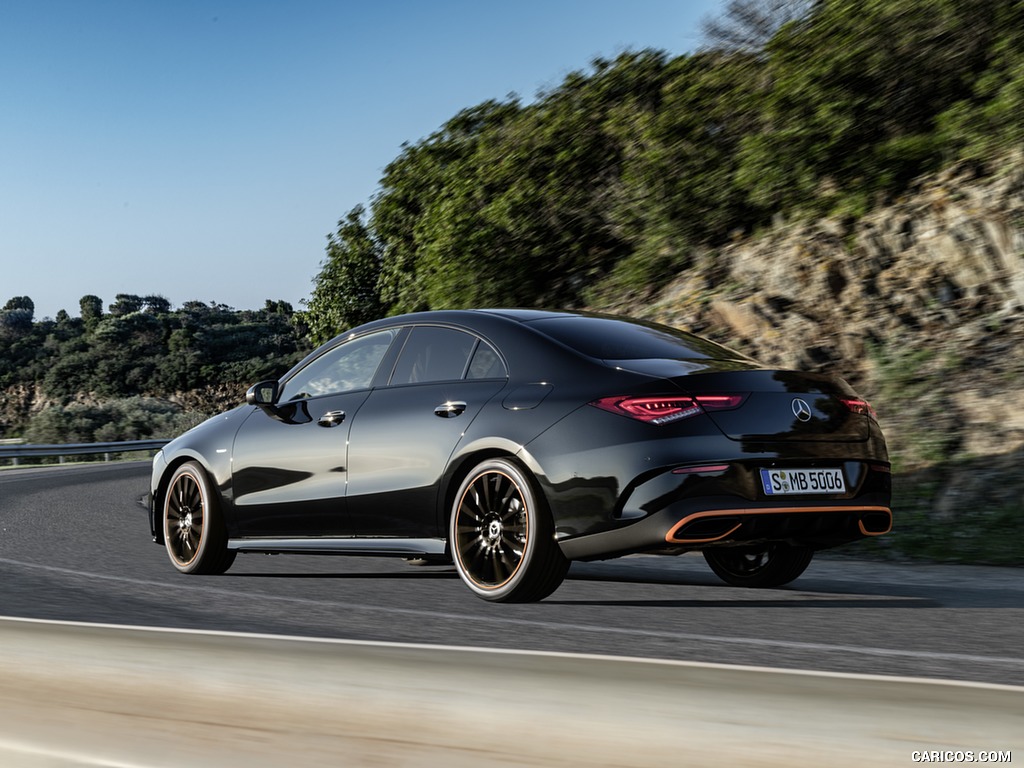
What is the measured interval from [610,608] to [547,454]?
894 millimetres

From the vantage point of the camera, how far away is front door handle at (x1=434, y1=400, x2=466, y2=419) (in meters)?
6.30

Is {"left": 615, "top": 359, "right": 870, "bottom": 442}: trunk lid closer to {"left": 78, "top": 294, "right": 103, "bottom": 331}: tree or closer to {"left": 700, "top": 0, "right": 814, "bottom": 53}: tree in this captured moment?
{"left": 700, "top": 0, "right": 814, "bottom": 53}: tree

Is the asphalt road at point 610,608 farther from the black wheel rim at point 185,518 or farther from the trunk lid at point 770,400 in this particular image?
the trunk lid at point 770,400

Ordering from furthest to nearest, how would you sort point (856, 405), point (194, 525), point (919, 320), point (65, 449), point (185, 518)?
point (65, 449) < point (919, 320) < point (185, 518) < point (194, 525) < point (856, 405)

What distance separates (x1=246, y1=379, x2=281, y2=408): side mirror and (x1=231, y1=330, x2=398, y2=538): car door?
0.04m

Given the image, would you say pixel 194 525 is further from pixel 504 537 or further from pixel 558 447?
pixel 558 447

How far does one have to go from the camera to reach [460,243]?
730 inches

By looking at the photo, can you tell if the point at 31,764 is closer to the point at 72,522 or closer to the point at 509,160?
the point at 72,522

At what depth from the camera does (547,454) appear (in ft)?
18.9

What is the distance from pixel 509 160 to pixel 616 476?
14.7 metres

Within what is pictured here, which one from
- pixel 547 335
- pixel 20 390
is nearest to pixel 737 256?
pixel 547 335

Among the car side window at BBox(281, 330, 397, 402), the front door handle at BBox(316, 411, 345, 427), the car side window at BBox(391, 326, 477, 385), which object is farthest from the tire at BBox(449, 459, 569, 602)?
the car side window at BBox(281, 330, 397, 402)

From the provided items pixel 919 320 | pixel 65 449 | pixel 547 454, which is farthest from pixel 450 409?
pixel 65 449

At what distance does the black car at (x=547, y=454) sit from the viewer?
5543mm
